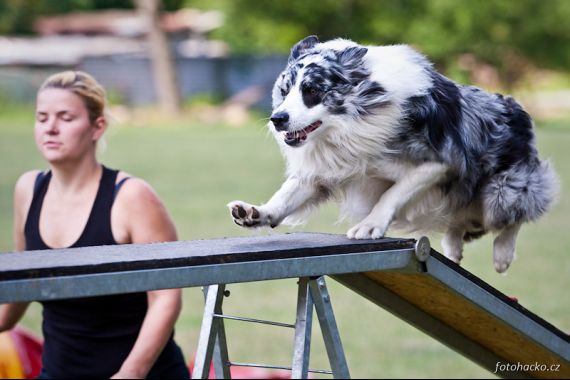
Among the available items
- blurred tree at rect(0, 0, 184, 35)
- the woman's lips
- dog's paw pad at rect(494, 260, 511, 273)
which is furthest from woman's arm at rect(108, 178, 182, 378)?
blurred tree at rect(0, 0, 184, 35)

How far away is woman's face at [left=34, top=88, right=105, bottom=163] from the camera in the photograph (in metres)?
4.23

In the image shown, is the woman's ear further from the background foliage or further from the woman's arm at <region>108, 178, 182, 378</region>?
the background foliage

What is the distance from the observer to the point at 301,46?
3.83 metres

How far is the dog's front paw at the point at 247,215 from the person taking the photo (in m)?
3.65

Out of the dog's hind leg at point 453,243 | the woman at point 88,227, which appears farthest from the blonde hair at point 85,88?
→ the dog's hind leg at point 453,243

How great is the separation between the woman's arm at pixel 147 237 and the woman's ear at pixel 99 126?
0.29 m

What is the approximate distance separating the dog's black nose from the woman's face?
1.14m

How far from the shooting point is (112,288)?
8.79ft

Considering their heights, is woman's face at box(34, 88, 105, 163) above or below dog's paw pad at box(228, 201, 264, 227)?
above

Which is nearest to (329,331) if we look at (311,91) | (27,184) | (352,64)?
(311,91)

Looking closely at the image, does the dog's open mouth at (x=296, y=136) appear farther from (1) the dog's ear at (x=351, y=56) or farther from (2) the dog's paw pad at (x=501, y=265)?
(2) the dog's paw pad at (x=501, y=265)

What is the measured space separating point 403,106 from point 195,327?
4.86 m

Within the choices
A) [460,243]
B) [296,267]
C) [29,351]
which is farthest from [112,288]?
[29,351]

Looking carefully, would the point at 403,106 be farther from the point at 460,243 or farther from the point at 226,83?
the point at 226,83
